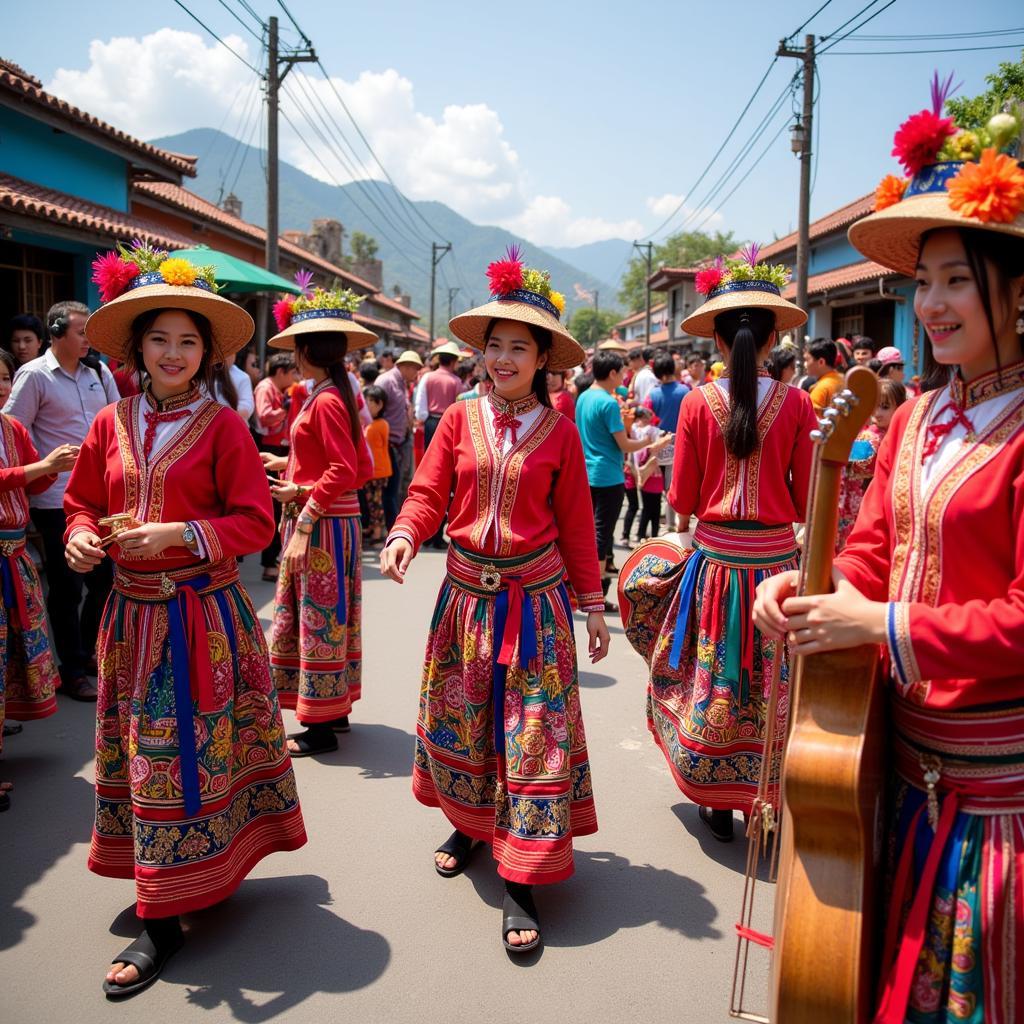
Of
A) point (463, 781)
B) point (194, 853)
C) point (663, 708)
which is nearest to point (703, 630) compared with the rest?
point (663, 708)

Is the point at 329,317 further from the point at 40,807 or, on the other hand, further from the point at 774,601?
the point at 774,601

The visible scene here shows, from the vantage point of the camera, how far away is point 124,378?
21.1ft

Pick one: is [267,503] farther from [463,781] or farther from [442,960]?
[442,960]

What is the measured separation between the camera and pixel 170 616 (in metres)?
2.77

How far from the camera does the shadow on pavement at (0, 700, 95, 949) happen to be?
10.5 feet

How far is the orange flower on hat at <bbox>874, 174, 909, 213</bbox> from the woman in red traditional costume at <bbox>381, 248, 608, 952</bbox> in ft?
4.56

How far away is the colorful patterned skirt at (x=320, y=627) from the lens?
4449 millimetres

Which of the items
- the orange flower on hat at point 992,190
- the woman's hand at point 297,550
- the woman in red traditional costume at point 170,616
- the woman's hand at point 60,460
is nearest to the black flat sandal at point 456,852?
the woman in red traditional costume at point 170,616

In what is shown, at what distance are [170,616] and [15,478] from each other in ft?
5.78

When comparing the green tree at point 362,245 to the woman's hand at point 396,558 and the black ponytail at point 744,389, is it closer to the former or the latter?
the black ponytail at point 744,389

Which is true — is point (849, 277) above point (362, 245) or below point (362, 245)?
below

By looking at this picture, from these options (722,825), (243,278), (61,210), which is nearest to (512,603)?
(722,825)

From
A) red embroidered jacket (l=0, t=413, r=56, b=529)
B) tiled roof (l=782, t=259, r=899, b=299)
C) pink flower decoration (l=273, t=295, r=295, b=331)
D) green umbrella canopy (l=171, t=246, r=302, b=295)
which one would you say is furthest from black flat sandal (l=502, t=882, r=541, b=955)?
tiled roof (l=782, t=259, r=899, b=299)

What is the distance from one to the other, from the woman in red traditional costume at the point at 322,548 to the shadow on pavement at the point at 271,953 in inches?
51.6
